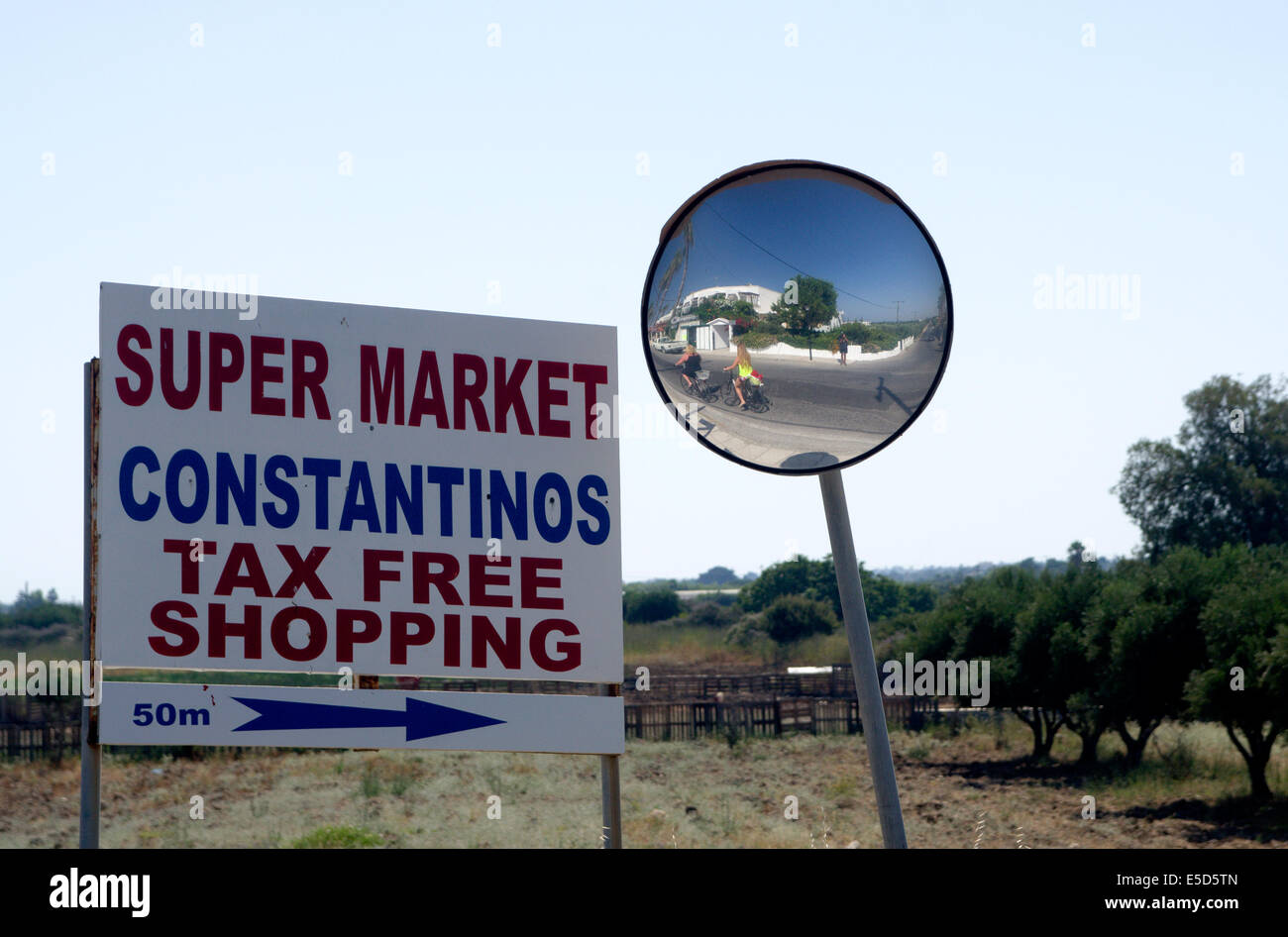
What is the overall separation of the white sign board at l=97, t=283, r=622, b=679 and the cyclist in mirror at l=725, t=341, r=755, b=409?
2.51m

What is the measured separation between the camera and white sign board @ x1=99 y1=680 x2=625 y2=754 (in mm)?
5152

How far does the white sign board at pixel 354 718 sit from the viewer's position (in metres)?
5.15

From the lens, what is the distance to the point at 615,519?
5.69 metres

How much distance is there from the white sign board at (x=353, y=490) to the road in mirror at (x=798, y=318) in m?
2.46

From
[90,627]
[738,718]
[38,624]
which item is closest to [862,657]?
[90,627]

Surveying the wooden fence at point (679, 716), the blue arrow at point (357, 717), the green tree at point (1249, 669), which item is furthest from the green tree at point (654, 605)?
the blue arrow at point (357, 717)

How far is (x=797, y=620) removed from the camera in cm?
7106

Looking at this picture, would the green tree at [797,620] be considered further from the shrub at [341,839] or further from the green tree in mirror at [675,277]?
the green tree in mirror at [675,277]

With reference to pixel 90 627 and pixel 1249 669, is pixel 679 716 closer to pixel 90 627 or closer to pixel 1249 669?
pixel 1249 669

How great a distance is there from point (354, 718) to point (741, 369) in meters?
2.88

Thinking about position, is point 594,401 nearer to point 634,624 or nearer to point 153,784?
point 153,784

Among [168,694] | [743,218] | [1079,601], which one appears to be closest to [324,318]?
[168,694]

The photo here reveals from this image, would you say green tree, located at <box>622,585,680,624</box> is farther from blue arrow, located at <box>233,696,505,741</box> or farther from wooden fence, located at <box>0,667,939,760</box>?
blue arrow, located at <box>233,696,505,741</box>

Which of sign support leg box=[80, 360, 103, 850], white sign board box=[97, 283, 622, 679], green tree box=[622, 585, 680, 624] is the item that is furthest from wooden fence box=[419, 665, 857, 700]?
green tree box=[622, 585, 680, 624]
